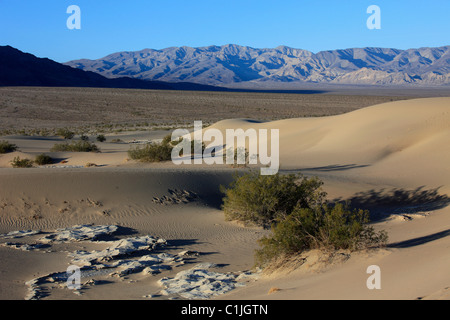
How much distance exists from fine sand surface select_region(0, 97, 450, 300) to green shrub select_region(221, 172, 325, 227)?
0.38 meters

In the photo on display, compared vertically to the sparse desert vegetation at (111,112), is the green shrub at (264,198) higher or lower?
lower

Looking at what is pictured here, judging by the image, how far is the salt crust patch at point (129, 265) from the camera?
759cm

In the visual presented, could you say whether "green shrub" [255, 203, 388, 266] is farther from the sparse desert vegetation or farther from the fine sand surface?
the sparse desert vegetation

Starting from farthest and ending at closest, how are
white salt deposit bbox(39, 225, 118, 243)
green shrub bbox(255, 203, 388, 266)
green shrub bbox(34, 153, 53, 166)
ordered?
green shrub bbox(34, 153, 53, 166) < white salt deposit bbox(39, 225, 118, 243) < green shrub bbox(255, 203, 388, 266)

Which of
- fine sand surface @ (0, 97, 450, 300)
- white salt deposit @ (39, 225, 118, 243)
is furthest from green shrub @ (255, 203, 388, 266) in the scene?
white salt deposit @ (39, 225, 118, 243)

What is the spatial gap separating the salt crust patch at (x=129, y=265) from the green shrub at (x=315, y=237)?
0.59m

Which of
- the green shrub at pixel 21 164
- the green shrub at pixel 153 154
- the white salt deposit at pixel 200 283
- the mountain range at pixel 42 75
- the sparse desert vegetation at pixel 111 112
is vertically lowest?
the white salt deposit at pixel 200 283

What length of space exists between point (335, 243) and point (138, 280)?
3445mm

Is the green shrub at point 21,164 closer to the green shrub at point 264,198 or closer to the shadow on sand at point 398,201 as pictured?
the green shrub at point 264,198

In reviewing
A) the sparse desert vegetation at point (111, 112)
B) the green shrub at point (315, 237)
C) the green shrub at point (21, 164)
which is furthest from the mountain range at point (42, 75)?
the green shrub at point (315, 237)

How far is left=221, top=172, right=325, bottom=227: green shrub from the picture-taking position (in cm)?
1189

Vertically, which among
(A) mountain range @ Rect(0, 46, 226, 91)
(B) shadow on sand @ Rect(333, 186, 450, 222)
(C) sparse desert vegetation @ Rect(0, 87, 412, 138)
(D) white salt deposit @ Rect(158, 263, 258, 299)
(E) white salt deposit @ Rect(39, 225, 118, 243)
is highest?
(A) mountain range @ Rect(0, 46, 226, 91)
